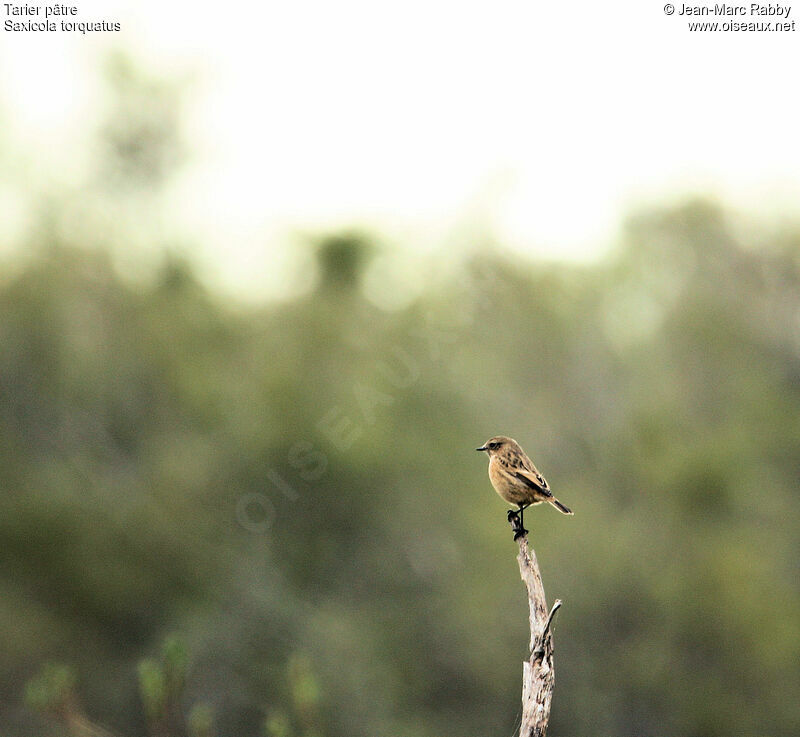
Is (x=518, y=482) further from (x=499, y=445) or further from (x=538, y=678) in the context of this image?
(x=538, y=678)

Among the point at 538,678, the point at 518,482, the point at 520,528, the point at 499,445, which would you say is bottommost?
the point at 538,678

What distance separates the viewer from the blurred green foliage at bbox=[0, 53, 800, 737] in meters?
20.2

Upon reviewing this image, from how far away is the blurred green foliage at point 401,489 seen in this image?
20156 millimetres

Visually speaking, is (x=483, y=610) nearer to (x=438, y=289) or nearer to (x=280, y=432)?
(x=280, y=432)

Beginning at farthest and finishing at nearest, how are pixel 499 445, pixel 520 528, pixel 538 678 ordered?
1. pixel 499 445
2. pixel 520 528
3. pixel 538 678

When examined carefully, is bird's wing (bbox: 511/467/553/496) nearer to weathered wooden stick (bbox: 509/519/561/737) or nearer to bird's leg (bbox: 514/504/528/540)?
bird's leg (bbox: 514/504/528/540)

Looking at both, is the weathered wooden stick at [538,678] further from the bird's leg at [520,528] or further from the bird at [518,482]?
the bird at [518,482]

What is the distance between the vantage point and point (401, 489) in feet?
76.1

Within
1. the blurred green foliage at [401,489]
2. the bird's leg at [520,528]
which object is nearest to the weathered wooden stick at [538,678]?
the bird's leg at [520,528]

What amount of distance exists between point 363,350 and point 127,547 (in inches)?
281

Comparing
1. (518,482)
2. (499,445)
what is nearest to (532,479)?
(518,482)

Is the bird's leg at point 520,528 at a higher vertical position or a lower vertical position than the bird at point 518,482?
lower

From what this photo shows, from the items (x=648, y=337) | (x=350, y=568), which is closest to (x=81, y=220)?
(x=350, y=568)

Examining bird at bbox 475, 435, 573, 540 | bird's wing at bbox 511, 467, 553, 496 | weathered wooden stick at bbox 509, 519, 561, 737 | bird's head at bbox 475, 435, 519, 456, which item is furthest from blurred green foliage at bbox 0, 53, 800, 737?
weathered wooden stick at bbox 509, 519, 561, 737
